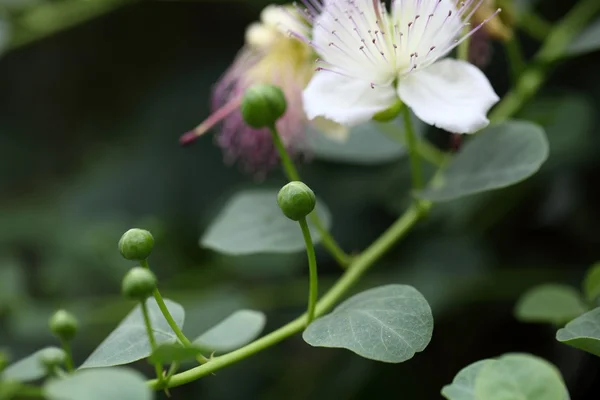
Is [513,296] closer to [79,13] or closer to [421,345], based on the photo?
[421,345]

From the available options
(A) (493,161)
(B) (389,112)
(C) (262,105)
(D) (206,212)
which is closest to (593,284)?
(A) (493,161)

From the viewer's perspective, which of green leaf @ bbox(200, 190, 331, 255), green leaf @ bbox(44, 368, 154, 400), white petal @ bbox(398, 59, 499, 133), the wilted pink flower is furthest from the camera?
the wilted pink flower

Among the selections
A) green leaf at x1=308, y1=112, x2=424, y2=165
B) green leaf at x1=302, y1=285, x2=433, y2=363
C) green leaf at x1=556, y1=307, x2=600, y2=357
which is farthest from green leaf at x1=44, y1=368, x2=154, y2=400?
green leaf at x1=308, y1=112, x2=424, y2=165

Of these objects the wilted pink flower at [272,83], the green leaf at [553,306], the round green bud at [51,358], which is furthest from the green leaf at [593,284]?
the round green bud at [51,358]

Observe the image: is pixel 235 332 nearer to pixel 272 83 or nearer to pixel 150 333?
pixel 150 333

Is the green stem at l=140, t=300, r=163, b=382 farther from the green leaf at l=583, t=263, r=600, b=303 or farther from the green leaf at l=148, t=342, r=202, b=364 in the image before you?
the green leaf at l=583, t=263, r=600, b=303

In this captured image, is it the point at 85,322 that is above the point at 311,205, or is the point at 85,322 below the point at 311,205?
above

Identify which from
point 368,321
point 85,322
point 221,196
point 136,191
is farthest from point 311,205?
point 136,191
